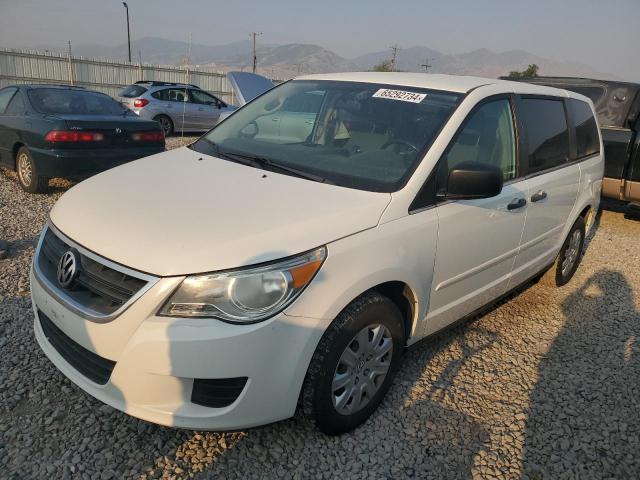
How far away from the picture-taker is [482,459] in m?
2.53

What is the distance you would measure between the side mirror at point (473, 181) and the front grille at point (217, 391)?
1429 mm

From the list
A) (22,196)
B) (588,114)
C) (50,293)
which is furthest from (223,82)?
(50,293)

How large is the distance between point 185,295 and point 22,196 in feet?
18.7

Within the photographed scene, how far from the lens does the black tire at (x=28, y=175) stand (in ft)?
20.9

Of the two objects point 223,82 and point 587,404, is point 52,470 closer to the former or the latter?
point 587,404

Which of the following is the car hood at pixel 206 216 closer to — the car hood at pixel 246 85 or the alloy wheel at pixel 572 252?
the alloy wheel at pixel 572 252

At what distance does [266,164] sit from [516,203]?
1633 millimetres

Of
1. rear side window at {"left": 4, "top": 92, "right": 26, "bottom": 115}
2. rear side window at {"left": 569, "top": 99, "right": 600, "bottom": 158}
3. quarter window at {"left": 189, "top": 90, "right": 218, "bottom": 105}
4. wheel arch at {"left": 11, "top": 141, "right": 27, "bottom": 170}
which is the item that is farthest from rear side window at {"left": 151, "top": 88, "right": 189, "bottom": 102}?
rear side window at {"left": 569, "top": 99, "right": 600, "bottom": 158}

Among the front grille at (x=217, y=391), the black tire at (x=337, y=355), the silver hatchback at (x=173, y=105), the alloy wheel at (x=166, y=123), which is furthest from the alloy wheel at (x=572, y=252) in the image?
the alloy wheel at (x=166, y=123)

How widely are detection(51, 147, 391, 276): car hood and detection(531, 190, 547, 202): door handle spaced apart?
1.53 meters

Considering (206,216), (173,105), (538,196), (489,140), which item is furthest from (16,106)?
(173,105)

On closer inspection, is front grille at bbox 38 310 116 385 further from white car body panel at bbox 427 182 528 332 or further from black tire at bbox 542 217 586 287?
black tire at bbox 542 217 586 287

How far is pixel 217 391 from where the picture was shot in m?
2.08

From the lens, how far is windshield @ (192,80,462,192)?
2740 mm
